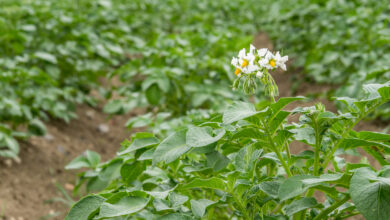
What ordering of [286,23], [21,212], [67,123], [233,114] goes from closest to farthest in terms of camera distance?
[233,114]
[21,212]
[67,123]
[286,23]

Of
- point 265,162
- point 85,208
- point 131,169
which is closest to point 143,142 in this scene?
point 131,169

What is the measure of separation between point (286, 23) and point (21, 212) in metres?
3.49

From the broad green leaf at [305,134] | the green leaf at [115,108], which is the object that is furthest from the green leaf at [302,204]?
the green leaf at [115,108]

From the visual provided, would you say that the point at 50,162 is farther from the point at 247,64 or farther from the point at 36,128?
the point at 247,64

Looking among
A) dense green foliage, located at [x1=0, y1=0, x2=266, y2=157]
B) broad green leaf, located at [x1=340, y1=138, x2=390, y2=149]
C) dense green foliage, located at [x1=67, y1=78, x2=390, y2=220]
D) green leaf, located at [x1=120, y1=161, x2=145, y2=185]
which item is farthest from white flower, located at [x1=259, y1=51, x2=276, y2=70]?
dense green foliage, located at [x1=0, y1=0, x2=266, y2=157]

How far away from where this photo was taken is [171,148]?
1131 millimetres

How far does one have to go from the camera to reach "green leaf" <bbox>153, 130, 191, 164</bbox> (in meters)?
1.10

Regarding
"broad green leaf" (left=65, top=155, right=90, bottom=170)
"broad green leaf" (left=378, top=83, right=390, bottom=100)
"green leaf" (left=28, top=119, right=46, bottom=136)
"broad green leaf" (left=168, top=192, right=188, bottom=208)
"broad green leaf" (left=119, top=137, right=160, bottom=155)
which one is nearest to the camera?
"broad green leaf" (left=378, top=83, right=390, bottom=100)

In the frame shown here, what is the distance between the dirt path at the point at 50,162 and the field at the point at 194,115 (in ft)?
0.04

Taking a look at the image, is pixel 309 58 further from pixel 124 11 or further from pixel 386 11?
pixel 124 11

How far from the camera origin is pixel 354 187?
34.8 inches

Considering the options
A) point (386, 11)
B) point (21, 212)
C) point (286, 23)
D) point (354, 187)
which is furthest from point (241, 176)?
point (286, 23)

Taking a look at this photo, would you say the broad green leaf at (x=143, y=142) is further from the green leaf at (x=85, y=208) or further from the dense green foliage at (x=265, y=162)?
the green leaf at (x=85, y=208)

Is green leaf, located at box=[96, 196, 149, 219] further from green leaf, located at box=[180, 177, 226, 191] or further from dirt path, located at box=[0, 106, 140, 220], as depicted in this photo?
dirt path, located at box=[0, 106, 140, 220]
